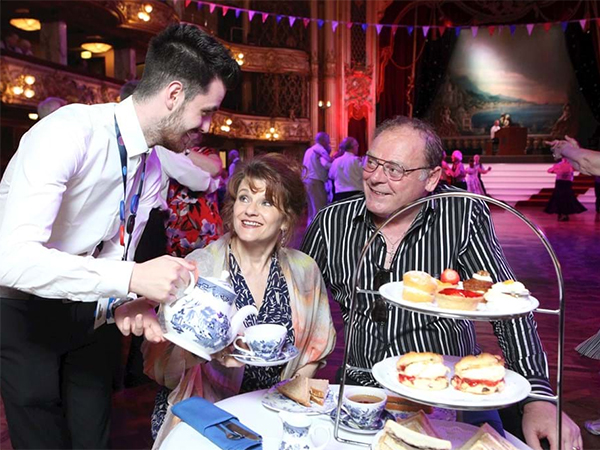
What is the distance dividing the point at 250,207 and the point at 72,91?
945 centimetres

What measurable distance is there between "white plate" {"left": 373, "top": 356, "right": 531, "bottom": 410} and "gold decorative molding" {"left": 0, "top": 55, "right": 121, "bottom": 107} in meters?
9.20

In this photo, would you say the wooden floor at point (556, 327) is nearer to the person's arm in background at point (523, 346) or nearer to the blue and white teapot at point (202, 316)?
the person's arm in background at point (523, 346)

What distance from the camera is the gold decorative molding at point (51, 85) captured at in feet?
29.3

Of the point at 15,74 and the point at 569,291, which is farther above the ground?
the point at 15,74

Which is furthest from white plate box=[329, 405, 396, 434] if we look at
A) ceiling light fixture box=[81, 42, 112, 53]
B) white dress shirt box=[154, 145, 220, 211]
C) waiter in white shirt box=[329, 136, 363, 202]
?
ceiling light fixture box=[81, 42, 112, 53]

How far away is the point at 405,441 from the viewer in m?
1.06

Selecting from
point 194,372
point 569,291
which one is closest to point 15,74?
point 569,291

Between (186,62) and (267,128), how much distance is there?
1615cm

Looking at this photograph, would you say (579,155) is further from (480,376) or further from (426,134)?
(480,376)

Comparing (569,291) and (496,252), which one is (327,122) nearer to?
(569,291)

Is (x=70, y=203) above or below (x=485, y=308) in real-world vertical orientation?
above

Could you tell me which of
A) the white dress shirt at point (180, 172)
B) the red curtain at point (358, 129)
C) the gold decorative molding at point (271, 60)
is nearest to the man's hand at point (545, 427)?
the white dress shirt at point (180, 172)

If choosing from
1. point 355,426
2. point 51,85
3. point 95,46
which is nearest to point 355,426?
point 355,426

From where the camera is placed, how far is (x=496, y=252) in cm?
185
